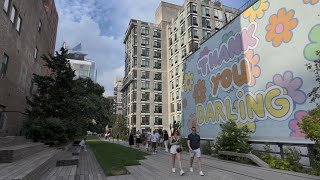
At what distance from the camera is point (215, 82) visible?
19.6m

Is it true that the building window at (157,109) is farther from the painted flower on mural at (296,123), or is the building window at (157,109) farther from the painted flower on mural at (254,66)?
the painted flower on mural at (296,123)

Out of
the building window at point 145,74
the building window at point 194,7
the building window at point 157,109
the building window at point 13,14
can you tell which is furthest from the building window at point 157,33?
the building window at point 13,14

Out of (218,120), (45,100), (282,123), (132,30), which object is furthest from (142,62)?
(282,123)

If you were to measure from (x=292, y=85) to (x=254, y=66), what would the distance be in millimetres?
3300

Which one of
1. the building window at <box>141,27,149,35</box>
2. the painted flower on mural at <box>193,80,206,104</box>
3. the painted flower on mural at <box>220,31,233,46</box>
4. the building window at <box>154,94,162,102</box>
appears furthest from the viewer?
the building window at <box>141,27,149,35</box>

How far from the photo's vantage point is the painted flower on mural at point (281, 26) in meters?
12.9

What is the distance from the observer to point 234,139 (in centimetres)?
1404

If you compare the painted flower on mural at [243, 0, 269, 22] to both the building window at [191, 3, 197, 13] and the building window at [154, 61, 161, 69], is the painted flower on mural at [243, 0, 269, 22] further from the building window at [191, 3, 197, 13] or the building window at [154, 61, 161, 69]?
the building window at [154, 61, 161, 69]

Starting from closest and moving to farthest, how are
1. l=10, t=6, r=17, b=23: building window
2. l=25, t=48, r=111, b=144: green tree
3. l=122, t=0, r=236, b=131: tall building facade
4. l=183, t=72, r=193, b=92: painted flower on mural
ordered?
l=10, t=6, r=17, b=23: building window
l=25, t=48, r=111, b=144: green tree
l=183, t=72, r=193, b=92: painted flower on mural
l=122, t=0, r=236, b=131: tall building facade

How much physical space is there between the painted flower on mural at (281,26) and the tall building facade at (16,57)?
673 inches

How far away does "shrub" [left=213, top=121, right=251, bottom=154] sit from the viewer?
13719 millimetres

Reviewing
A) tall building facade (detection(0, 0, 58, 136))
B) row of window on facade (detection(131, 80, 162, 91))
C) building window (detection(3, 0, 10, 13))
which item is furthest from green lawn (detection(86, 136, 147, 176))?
row of window on facade (detection(131, 80, 162, 91))

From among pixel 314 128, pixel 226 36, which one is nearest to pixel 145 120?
pixel 226 36

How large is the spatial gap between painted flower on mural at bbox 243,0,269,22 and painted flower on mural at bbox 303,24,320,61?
3.92 m
